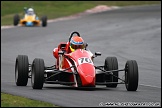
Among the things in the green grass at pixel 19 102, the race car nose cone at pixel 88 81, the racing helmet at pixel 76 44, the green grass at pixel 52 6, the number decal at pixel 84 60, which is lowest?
the green grass at pixel 19 102

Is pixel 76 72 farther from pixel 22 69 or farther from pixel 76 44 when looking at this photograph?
pixel 22 69

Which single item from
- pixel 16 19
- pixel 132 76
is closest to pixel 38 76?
pixel 132 76

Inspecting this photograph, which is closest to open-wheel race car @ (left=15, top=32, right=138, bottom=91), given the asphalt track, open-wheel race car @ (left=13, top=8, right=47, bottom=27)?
the asphalt track

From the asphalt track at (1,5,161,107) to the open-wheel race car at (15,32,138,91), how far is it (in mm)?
205

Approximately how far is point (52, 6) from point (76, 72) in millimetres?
46097

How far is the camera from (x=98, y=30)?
3903cm

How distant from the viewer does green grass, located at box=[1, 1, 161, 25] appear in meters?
52.7

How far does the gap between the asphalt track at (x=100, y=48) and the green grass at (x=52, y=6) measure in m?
4.27

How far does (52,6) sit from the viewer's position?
60.2 m

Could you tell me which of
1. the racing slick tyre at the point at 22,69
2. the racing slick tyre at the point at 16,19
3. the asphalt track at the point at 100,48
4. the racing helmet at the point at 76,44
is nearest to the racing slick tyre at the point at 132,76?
the asphalt track at the point at 100,48

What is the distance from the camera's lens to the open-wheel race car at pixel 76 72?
46.4ft

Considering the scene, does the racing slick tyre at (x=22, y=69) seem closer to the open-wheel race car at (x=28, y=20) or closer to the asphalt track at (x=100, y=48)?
the asphalt track at (x=100, y=48)

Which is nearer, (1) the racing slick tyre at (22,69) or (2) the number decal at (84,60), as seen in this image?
(2) the number decal at (84,60)

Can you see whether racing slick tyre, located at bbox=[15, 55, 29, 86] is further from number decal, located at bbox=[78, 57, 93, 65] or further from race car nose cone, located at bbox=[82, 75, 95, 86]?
race car nose cone, located at bbox=[82, 75, 95, 86]
